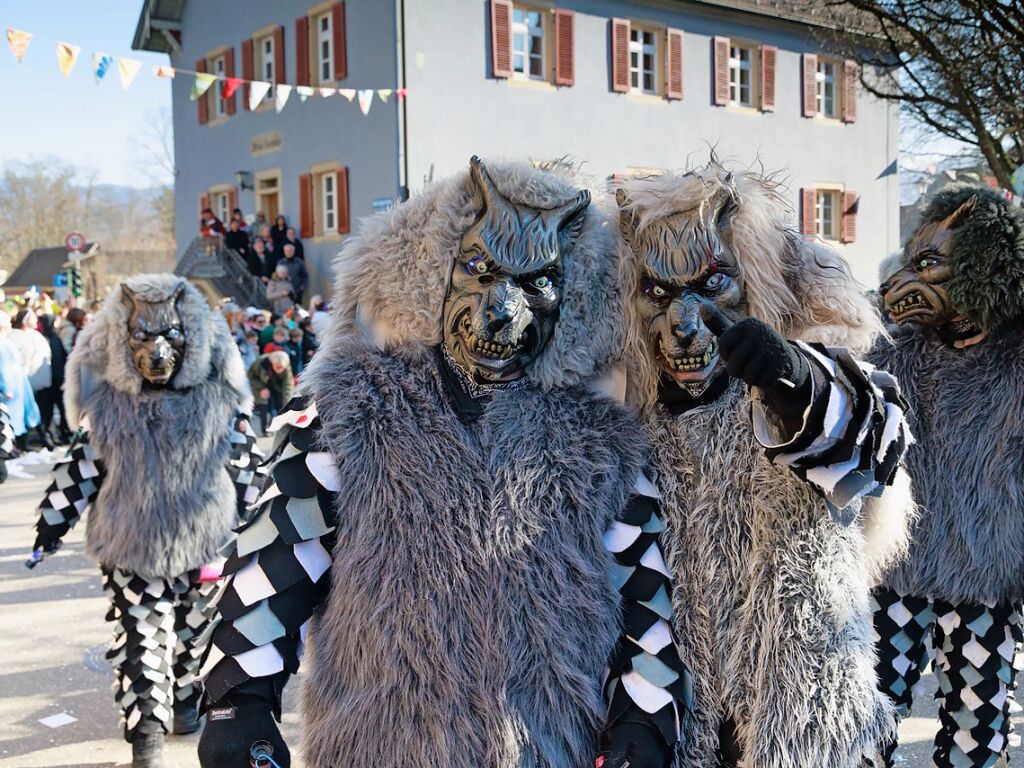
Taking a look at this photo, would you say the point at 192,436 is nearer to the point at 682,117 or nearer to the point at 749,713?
the point at 749,713

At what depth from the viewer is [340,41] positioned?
64.6 ft

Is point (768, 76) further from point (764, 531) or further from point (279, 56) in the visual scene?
point (764, 531)

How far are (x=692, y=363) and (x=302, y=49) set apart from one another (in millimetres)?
20384

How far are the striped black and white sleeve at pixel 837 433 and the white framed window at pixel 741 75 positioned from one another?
74.0 feet

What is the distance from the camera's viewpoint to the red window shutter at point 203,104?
24902mm

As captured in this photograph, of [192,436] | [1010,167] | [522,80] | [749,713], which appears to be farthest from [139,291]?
[522,80]

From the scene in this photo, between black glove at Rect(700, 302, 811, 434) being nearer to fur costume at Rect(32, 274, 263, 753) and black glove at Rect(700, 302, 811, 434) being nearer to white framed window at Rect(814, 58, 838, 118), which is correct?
fur costume at Rect(32, 274, 263, 753)

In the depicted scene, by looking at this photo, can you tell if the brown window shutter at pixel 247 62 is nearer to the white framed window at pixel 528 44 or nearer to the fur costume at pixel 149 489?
the white framed window at pixel 528 44

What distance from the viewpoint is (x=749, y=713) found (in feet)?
6.84

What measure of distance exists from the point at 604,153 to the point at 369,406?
19545 mm

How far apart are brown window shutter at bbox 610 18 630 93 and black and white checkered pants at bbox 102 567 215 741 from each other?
18253 millimetres

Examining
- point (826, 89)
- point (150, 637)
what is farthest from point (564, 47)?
point (150, 637)

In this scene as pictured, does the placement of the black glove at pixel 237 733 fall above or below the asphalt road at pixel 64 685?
above

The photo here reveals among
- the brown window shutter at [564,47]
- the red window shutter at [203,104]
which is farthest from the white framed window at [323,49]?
the red window shutter at [203,104]
